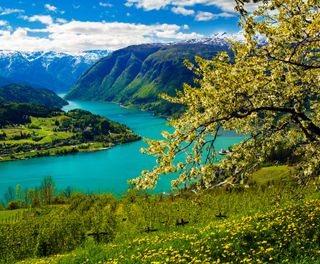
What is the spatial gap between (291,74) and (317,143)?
2962mm

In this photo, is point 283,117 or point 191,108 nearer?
point 191,108

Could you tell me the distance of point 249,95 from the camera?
1355 cm

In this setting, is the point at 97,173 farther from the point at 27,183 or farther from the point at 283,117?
the point at 283,117

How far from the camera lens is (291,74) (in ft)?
45.5

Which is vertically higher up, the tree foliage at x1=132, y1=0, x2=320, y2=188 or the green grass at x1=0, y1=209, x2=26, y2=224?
the tree foliage at x1=132, y1=0, x2=320, y2=188

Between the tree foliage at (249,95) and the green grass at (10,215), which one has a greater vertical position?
the tree foliage at (249,95)

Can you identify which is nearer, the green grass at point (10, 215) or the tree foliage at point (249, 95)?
the tree foliage at point (249, 95)

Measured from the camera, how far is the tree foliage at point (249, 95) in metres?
12.0

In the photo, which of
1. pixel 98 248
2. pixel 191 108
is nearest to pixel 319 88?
pixel 191 108

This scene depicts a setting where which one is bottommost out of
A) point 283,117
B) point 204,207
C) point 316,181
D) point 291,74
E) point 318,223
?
point 204,207

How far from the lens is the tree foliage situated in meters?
12.0

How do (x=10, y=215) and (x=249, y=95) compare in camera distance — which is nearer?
(x=249, y=95)

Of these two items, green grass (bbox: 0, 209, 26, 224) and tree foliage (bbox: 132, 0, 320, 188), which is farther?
green grass (bbox: 0, 209, 26, 224)

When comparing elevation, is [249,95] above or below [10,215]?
above
